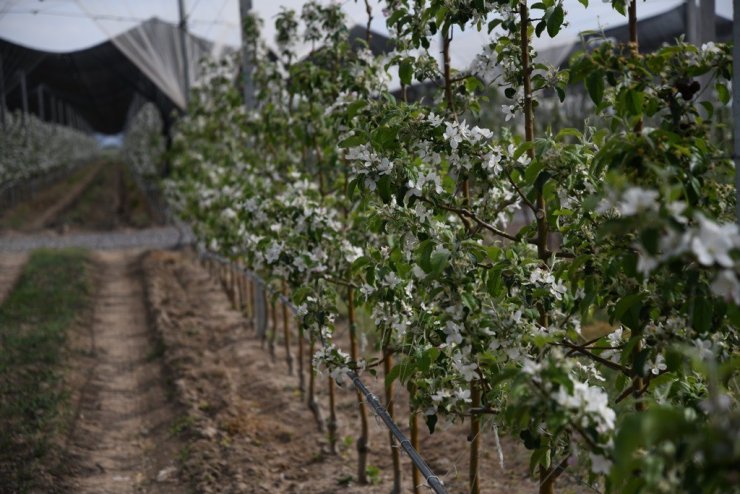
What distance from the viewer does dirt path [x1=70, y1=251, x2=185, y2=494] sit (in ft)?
15.8

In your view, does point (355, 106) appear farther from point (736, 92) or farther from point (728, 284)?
point (728, 284)

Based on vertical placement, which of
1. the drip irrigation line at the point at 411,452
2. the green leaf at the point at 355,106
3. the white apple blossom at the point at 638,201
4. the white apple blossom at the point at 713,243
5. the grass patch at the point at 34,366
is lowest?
the grass patch at the point at 34,366

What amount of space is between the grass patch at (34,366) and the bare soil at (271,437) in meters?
0.91

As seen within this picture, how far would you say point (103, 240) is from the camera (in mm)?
17703

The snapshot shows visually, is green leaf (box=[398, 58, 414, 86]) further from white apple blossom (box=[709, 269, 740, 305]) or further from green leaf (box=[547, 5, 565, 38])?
white apple blossom (box=[709, 269, 740, 305])

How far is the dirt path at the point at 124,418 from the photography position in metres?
4.83

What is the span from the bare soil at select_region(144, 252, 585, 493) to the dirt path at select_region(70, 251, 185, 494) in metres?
0.18

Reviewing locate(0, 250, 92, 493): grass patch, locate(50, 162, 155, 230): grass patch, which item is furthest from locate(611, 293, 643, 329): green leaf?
locate(50, 162, 155, 230): grass patch

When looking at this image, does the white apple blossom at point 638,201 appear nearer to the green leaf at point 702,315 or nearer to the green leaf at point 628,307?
the green leaf at point 702,315

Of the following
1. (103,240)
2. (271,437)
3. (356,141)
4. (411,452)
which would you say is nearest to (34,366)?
(271,437)

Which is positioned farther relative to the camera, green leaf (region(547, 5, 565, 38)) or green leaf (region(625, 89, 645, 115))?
green leaf (region(547, 5, 565, 38))

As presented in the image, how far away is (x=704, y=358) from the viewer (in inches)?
74.3

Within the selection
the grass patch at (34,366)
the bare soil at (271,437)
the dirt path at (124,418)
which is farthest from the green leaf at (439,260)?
the grass patch at (34,366)

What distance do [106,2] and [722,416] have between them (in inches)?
650
